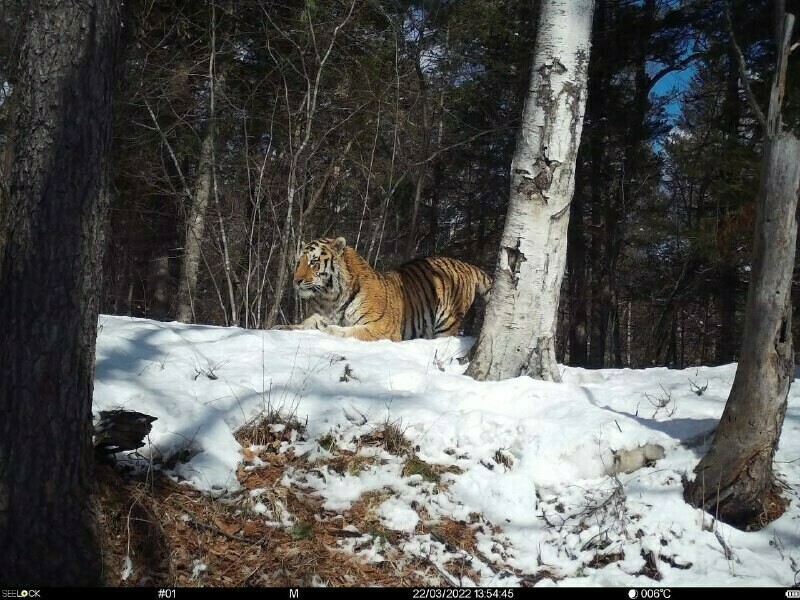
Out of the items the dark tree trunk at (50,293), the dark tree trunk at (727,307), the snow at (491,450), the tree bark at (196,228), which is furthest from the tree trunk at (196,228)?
the dark tree trunk at (727,307)

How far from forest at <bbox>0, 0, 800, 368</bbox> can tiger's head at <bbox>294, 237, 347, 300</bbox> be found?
14.4 inches

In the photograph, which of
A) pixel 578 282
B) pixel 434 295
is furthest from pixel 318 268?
pixel 578 282

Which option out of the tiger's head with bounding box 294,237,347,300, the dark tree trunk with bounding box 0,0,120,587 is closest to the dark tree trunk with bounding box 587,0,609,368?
the tiger's head with bounding box 294,237,347,300

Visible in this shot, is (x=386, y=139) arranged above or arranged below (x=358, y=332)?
above

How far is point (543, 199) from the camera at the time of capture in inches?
194

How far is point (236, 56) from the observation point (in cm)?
1024

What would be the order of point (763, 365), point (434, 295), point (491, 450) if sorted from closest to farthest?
point (763, 365) < point (491, 450) < point (434, 295)

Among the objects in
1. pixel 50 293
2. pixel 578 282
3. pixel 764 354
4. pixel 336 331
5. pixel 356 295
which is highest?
pixel 578 282

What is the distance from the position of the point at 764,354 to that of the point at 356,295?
5220mm

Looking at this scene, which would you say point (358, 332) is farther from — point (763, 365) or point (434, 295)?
point (763, 365)

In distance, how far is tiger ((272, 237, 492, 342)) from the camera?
7.78 metres

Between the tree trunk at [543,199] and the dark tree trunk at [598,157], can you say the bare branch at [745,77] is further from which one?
the dark tree trunk at [598,157]

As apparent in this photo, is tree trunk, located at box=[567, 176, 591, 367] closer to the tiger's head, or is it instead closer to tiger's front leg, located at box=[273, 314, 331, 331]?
the tiger's head

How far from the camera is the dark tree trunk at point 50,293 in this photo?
268 cm
